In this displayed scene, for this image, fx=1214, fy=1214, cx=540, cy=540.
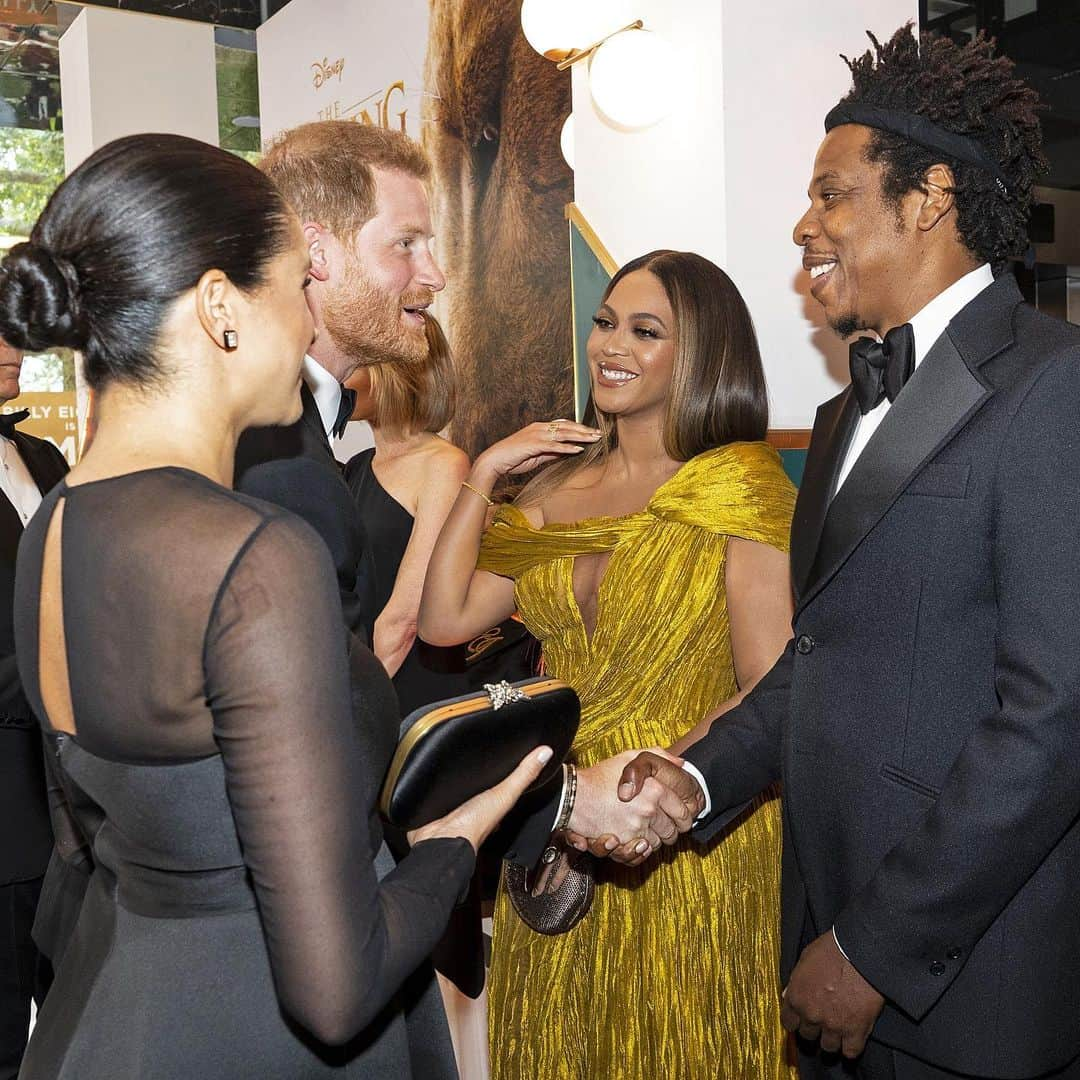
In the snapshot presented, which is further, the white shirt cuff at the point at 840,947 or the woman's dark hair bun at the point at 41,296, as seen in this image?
the white shirt cuff at the point at 840,947

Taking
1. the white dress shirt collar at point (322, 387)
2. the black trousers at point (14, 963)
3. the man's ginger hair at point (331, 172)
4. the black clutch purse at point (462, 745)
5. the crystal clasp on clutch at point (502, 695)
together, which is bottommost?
the black trousers at point (14, 963)

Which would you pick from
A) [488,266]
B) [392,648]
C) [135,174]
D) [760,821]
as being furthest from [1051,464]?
[488,266]

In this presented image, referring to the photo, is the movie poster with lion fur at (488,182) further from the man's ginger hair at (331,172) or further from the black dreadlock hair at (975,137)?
the black dreadlock hair at (975,137)

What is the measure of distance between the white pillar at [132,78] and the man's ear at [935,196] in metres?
7.91

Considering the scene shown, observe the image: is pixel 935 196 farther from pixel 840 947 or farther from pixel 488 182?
pixel 488 182

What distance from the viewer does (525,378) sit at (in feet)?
18.2

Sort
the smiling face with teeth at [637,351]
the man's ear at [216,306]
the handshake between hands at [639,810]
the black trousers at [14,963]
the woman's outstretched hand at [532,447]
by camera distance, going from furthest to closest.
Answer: the black trousers at [14,963]
the woman's outstretched hand at [532,447]
the smiling face with teeth at [637,351]
the handshake between hands at [639,810]
the man's ear at [216,306]

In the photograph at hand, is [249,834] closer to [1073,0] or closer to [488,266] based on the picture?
[488,266]

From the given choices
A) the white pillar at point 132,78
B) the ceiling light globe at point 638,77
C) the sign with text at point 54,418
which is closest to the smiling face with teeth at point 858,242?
the ceiling light globe at point 638,77

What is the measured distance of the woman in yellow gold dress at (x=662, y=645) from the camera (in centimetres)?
278

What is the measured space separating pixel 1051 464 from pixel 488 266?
440cm

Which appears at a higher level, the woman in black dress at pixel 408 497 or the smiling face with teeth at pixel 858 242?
the smiling face with teeth at pixel 858 242

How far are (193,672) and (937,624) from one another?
1.09 meters

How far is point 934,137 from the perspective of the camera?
6.70ft
